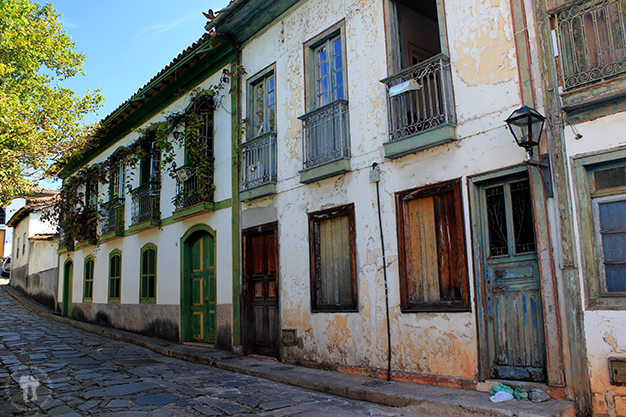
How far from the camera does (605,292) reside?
5.14 meters

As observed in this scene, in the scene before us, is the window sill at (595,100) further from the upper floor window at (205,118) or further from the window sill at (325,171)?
the upper floor window at (205,118)

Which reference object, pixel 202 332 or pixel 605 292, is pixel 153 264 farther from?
pixel 605 292

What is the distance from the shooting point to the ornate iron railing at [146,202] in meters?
13.8

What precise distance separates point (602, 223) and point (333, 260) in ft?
13.9

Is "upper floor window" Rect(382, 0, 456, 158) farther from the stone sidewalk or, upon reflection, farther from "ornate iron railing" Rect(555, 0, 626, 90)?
the stone sidewalk

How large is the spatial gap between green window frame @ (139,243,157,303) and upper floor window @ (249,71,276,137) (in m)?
5.35

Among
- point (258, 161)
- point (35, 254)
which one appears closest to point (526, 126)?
point (258, 161)

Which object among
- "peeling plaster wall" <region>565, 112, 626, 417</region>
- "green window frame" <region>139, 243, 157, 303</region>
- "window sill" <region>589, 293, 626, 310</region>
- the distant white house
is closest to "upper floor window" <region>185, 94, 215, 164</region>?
"green window frame" <region>139, 243, 157, 303</region>

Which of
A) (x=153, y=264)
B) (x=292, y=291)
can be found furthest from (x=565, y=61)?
(x=153, y=264)

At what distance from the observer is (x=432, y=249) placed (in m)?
6.90

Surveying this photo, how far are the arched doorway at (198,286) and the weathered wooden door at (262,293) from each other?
1398 millimetres

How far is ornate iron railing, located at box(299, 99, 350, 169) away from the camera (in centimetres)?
829

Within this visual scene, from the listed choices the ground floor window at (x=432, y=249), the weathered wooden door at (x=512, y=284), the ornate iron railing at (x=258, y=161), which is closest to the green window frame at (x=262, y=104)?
the ornate iron railing at (x=258, y=161)

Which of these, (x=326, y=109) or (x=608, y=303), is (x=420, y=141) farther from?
(x=608, y=303)
